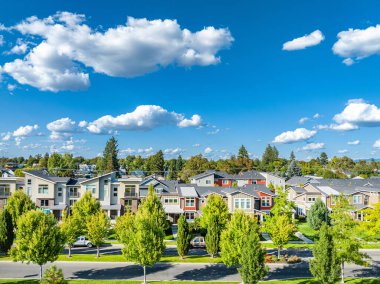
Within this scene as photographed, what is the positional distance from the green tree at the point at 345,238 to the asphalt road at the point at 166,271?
15.8 feet

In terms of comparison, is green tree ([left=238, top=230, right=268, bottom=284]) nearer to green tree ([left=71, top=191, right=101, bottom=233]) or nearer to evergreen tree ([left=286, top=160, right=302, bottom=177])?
green tree ([left=71, top=191, right=101, bottom=233])

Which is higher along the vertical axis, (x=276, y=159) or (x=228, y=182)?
(x=276, y=159)

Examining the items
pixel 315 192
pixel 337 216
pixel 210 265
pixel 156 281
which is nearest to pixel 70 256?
pixel 156 281

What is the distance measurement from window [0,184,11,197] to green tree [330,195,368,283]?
5265 centimetres

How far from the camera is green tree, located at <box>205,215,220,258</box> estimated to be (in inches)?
1337

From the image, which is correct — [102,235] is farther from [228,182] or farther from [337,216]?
[228,182]

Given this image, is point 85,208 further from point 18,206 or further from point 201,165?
point 201,165

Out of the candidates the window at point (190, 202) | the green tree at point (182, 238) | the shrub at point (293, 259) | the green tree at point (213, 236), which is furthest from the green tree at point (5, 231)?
the shrub at point (293, 259)

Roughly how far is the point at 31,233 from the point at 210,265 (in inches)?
695

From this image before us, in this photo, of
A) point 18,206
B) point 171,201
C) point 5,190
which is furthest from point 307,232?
point 5,190

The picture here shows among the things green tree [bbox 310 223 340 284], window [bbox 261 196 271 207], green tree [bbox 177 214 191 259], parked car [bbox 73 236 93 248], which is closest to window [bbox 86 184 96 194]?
parked car [bbox 73 236 93 248]

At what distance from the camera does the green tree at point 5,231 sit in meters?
36.0

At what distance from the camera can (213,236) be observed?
3419cm

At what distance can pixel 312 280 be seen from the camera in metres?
27.6
